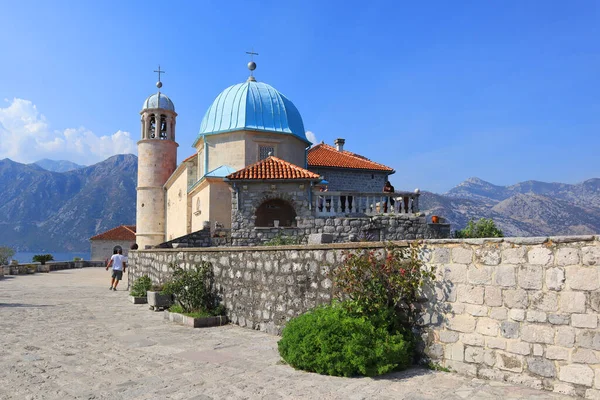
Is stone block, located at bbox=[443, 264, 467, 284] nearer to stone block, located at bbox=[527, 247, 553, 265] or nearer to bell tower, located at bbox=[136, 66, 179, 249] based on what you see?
stone block, located at bbox=[527, 247, 553, 265]

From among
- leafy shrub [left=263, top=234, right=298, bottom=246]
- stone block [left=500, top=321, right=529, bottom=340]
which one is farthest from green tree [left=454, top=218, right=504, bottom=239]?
stone block [left=500, top=321, right=529, bottom=340]

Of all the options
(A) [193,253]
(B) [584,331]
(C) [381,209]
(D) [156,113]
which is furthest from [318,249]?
(D) [156,113]

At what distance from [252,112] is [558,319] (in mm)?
20036

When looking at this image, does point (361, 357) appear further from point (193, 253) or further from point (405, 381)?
point (193, 253)

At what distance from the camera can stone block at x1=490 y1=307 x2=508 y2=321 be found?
5.25 metres

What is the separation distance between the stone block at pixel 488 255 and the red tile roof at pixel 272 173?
1312cm

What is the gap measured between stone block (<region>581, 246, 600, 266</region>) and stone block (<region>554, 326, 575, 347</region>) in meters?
0.69

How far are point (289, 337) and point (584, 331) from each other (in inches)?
133

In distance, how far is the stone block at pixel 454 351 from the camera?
220 inches

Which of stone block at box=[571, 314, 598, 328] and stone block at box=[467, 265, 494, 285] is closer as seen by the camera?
stone block at box=[571, 314, 598, 328]

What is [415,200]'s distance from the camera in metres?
18.0

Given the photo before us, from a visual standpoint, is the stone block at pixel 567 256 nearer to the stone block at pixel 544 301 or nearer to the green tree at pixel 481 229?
the stone block at pixel 544 301

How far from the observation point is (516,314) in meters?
5.16

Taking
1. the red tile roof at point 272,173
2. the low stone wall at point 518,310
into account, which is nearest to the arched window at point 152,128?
the red tile roof at point 272,173
